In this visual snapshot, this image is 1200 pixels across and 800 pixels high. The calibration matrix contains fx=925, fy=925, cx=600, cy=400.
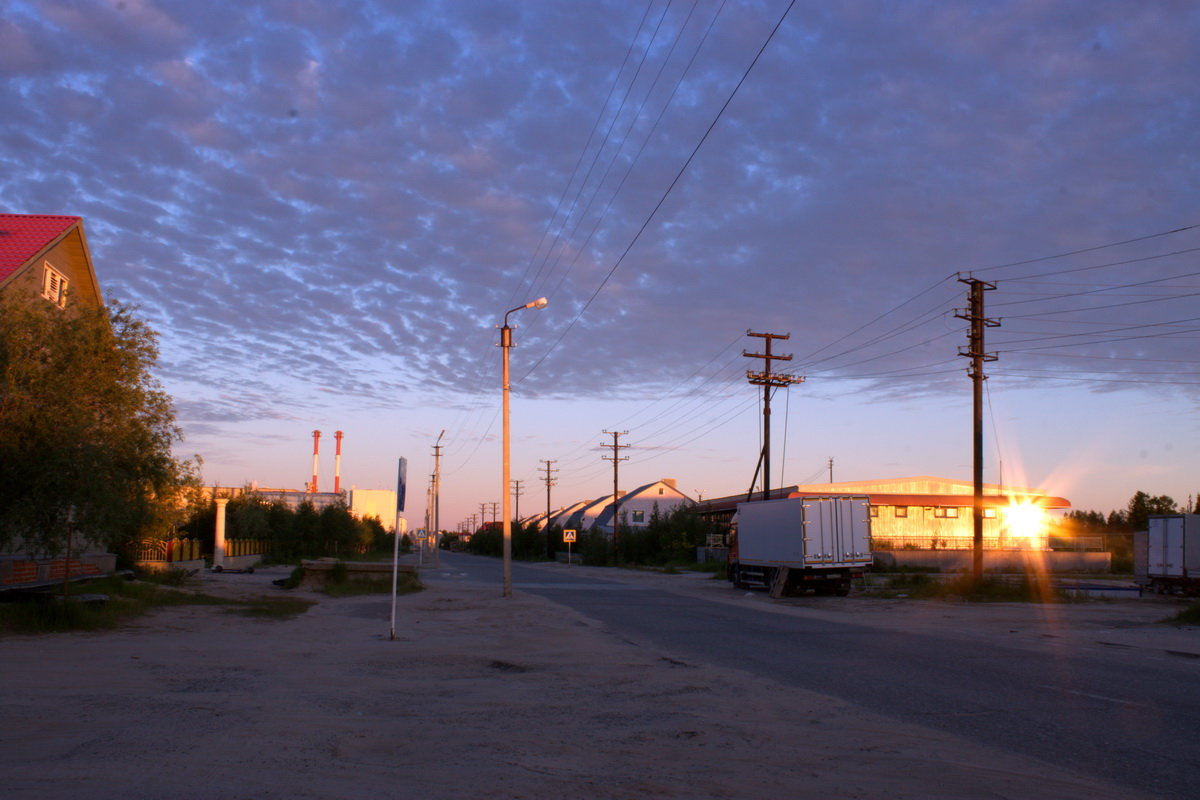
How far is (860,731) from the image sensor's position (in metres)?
8.38

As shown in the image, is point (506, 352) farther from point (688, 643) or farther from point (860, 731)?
point (860, 731)

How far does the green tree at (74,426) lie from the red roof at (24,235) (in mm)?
6835

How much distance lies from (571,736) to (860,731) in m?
2.64

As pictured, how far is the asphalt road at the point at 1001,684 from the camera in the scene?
764cm

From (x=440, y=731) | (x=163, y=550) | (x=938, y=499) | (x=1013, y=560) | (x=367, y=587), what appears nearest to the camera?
(x=440, y=731)

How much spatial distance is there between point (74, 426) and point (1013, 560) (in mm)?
51038

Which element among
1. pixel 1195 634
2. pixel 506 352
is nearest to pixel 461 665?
pixel 1195 634

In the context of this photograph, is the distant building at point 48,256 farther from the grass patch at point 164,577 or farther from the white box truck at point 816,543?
the white box truck at point 816,543

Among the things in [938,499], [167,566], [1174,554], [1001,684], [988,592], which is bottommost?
[988,592]

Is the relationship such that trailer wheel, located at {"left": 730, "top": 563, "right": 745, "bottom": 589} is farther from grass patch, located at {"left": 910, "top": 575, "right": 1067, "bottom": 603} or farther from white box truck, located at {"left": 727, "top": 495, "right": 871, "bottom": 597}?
grass patch, located at {"left": 910, "top": 575, "right": 1067, "bottom": 603}

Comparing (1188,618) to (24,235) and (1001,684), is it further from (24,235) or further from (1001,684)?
(24,235)

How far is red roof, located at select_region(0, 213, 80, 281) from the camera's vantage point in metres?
22.7

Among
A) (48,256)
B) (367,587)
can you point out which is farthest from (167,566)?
(48,256)

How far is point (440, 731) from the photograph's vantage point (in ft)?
26.4
